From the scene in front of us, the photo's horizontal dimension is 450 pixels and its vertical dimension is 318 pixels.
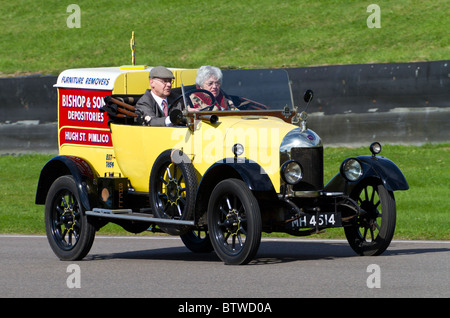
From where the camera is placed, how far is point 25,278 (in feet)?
29.7

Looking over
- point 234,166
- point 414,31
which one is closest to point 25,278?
point 234,166

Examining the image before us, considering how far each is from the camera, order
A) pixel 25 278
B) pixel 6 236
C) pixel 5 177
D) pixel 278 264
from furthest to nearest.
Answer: pixel 5 177 < pixel 6 236 < pixel 278 264 < pixel 25 278

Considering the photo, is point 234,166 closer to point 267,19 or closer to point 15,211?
point 15,211

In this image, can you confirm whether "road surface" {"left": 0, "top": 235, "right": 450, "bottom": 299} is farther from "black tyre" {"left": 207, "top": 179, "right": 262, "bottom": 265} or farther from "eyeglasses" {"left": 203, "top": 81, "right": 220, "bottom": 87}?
"eyeglasses" {"left": 203, "top": 81, "right": 220, "bottom": 87}

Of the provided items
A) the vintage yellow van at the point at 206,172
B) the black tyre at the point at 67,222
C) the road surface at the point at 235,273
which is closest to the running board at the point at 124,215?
the vintage yellow van at the point at 206,172

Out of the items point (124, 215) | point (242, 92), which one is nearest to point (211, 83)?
point (242, 92)

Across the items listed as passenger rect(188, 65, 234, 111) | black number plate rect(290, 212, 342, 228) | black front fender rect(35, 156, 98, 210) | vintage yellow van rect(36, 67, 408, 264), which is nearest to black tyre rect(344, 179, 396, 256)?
vintage yellow van rect(36, 67, 408, 264)

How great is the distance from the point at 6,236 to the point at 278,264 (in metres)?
5.15

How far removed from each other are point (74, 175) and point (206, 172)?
6.58ft

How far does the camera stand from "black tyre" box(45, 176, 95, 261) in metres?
10.8

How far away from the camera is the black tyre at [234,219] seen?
903 centimetres

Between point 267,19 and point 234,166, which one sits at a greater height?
point 267,19

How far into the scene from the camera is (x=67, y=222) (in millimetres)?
11086

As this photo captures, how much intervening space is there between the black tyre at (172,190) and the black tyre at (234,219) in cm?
32
